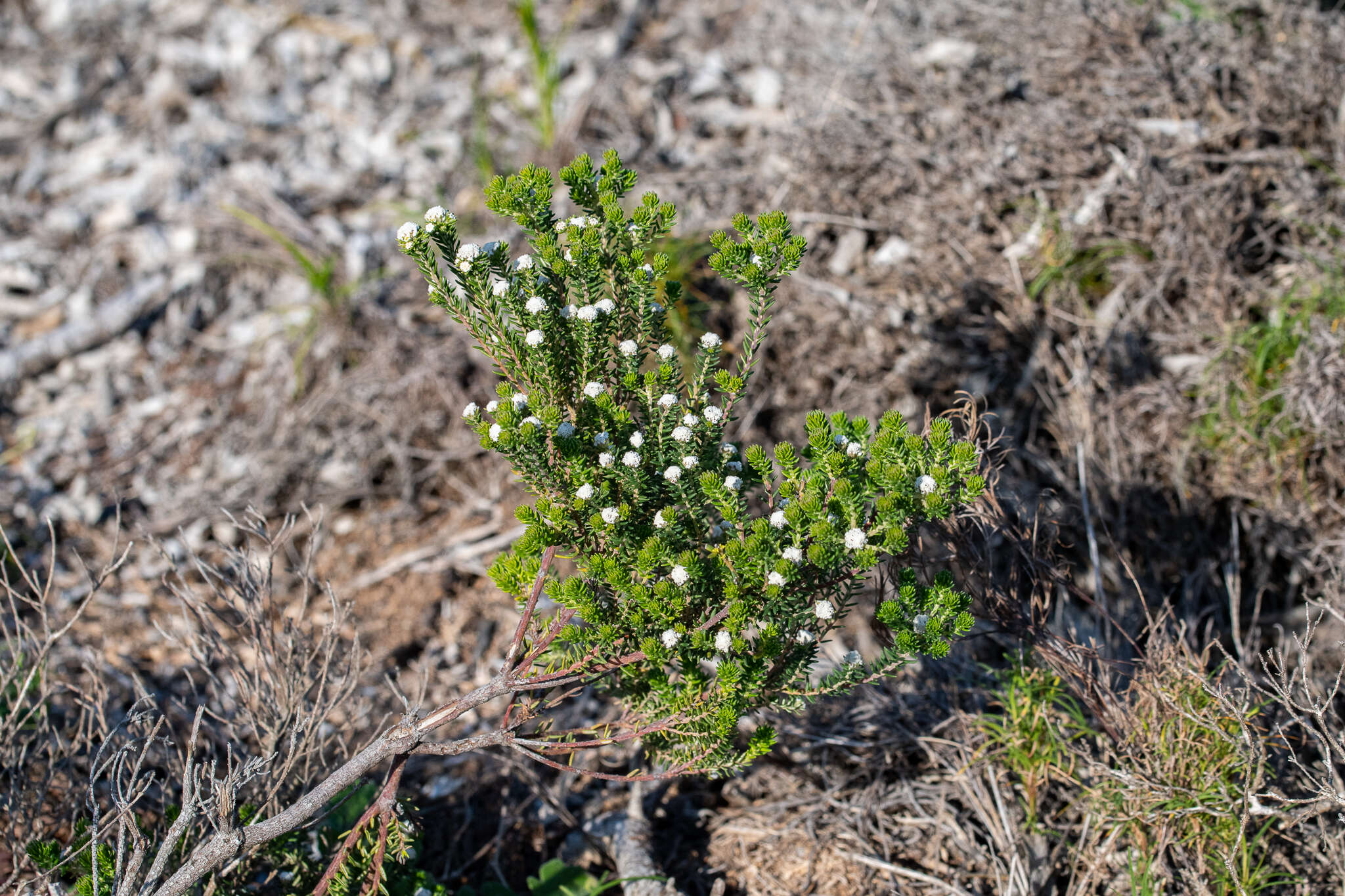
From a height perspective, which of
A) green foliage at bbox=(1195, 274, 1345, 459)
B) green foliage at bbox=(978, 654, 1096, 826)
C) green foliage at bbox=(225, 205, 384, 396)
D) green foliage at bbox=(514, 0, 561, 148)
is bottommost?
green foliage at bbox=(978, 654, 1096, 826)

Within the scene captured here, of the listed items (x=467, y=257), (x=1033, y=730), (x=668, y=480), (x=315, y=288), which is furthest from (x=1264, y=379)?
(x=315, y=288)

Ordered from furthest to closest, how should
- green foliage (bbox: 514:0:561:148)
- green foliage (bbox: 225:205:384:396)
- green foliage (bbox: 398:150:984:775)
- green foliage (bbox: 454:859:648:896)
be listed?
green foliage (bbox: 514:0:561:148) < green foliage (bbox: 225:205:384:396) < green foliage (bbox: 454:859:648:896) < green foliage (bbox: 398:150:984:775)

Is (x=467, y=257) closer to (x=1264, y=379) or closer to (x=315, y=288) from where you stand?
(x=315, y=288)

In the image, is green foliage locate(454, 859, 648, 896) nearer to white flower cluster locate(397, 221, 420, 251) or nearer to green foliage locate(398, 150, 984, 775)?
green foliage locate(398, 150, 984, 775)

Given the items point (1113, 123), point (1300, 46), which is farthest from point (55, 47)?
point (1300, 46)

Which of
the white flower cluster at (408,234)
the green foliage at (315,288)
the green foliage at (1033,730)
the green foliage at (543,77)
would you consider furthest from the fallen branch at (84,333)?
the green foliage at (1033,730)

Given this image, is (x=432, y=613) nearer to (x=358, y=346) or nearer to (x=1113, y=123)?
(x=358, y=346)

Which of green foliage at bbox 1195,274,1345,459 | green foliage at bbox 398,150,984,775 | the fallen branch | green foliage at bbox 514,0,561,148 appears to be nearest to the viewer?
green foliage at bbox 398,150,984,775

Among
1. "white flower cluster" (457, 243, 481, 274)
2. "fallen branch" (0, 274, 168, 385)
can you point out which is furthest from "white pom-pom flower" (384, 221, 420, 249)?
"fallen branch" (0, 274, 168, 385)

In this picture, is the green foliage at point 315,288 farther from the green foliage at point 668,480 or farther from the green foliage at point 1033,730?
the green foliage at point 1033,730
